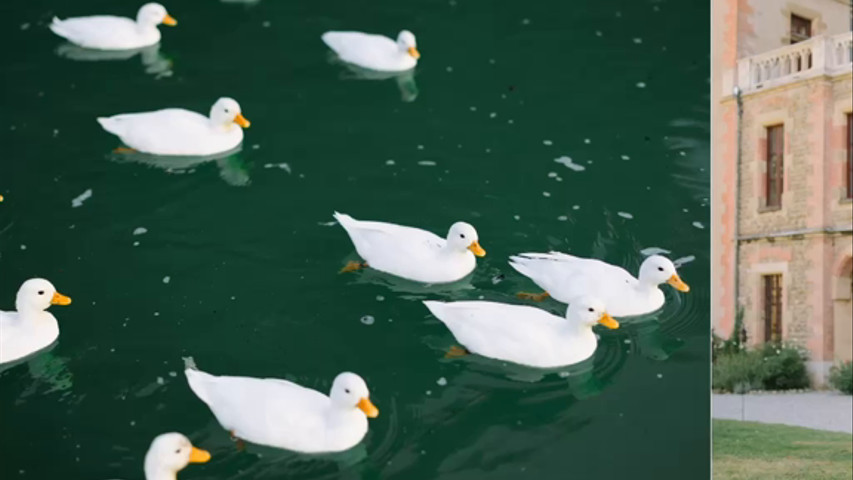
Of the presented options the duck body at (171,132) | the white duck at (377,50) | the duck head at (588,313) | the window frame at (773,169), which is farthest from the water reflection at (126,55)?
the window frame at (773,169)

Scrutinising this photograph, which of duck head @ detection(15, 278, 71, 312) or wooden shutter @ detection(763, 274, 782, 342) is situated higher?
duck head @ detection(15, 278, 71, 312)

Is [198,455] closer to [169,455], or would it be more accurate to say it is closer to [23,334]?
[169,455]

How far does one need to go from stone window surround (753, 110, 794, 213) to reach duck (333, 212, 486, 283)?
77.9 inches

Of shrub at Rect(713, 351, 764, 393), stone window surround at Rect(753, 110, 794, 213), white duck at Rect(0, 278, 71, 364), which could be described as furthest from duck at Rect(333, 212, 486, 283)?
stone window surround at Rect(753, 110, 794, 213)

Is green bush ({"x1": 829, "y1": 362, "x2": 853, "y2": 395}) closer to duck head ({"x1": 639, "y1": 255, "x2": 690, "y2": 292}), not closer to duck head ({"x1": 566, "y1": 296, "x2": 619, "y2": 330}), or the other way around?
duck head ({"x1": 639, "y1": 255, "x2": 690, "y2": 292})

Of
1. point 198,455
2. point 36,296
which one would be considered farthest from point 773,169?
point 36,296

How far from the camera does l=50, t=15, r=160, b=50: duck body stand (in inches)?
Result: 95.0

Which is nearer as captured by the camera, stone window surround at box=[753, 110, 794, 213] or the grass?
the grass

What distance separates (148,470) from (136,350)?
0.92ft

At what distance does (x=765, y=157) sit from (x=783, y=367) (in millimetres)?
849

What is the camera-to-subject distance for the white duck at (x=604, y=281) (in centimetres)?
211

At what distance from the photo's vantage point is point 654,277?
6.95ft

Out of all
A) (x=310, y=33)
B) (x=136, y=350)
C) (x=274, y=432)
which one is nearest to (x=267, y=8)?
(x=310, y=33)

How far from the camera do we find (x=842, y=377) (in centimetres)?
363
